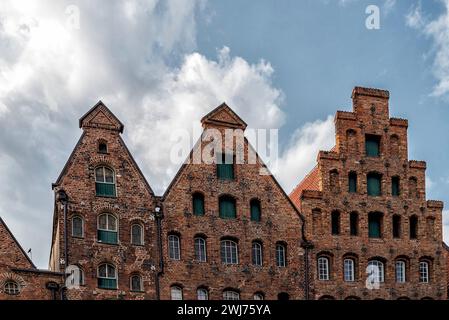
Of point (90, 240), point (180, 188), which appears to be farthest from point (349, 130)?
point (90, 240)

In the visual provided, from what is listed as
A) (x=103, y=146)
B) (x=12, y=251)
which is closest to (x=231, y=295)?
(x=103, y=146)

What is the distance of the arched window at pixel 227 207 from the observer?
41.3 m

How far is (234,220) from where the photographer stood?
135 ft

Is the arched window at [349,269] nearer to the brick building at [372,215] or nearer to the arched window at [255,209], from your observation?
the brick building at [372,215]

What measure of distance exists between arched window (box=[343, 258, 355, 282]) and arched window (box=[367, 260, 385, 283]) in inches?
30.8

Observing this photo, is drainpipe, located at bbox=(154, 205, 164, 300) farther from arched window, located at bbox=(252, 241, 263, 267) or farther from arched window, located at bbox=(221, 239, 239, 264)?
arched window, located at bbox=(252, 241, 263, 267)

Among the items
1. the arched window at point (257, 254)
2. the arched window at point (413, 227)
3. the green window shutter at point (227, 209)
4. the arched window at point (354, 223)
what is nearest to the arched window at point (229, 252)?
the arched window at point (257, 254)

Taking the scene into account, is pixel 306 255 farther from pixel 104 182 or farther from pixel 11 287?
pixel 11 287

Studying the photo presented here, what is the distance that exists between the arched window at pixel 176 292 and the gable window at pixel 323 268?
273 inches

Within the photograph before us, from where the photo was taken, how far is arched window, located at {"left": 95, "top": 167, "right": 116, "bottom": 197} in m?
39.5

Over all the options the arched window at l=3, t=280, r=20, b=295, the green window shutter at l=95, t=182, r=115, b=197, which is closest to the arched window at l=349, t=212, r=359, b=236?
the green window shutter at l=95, t=182, r=115, b=197

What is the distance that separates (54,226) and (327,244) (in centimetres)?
1298

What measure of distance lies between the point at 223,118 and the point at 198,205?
15.0ft
